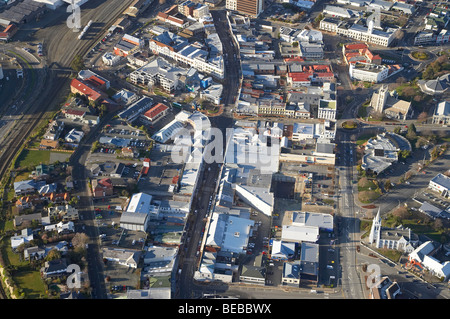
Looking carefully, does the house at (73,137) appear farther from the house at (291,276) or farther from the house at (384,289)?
the house at (384,289)

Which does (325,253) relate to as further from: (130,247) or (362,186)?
(130,247)

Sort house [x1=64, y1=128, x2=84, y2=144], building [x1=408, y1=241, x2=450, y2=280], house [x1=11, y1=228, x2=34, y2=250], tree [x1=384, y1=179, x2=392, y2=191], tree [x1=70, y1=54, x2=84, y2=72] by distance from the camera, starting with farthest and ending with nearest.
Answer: tree [x1=70, y1=54, x2=84, y2=72]
house [x1=64, y1=128, x2=84, y2=144]
tree [x1=384, y1=179, x2=392, y2=191]
house [x1=11, y1=228, x2=34, y2=250]
building [x1=408, y1=241, x2=450, y2=280]

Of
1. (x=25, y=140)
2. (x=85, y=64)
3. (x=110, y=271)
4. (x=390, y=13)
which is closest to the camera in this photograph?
(x=110, y=271)

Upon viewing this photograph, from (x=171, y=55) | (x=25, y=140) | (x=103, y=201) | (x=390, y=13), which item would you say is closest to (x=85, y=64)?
(x=171, y=55)

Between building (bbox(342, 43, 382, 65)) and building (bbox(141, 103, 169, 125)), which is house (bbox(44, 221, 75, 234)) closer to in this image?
building (bbox(141, 103, 169, 125))

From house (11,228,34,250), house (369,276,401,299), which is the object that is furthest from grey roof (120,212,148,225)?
house (369,276,401,299)
